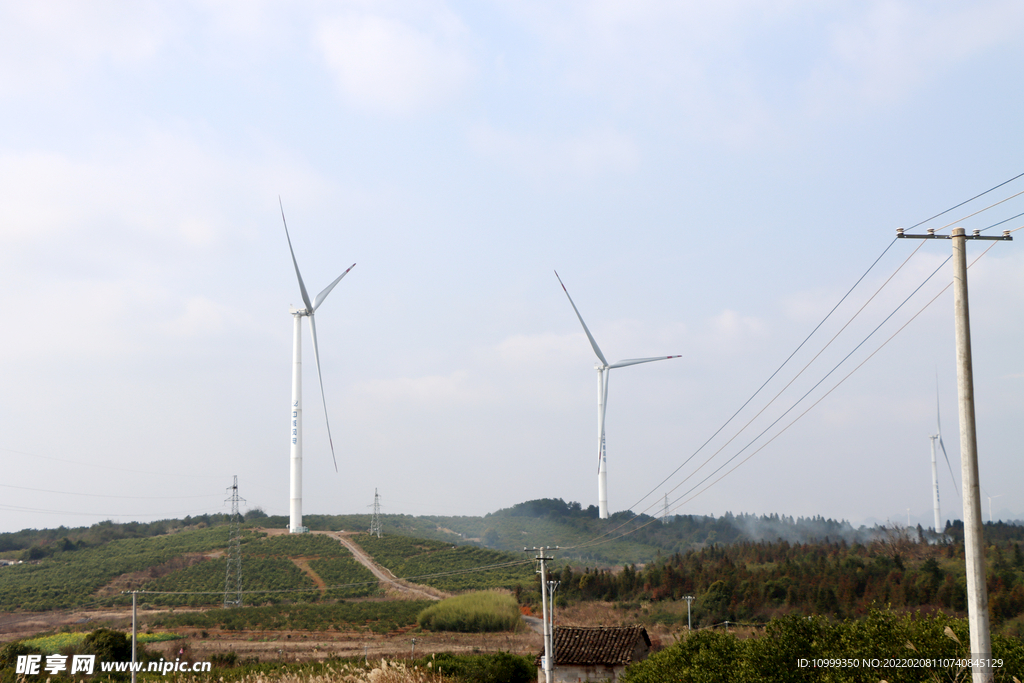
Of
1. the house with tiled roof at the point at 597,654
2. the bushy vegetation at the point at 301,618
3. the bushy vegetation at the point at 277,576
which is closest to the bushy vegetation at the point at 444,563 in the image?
the bushy vegetation at the point at 277,576

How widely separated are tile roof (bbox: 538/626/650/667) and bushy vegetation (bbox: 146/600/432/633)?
2884 cm

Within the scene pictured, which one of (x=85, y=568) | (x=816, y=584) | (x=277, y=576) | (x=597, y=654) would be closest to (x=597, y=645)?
(x=597, y=654)

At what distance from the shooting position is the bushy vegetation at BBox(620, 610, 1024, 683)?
1934cm

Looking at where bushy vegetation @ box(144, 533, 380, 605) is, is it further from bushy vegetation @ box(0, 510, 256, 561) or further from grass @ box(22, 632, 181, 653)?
bushy vegetation @ box(0, 510, 256, 561)

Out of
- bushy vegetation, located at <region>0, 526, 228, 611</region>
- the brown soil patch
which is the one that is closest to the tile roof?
bushy vegetation, located at <region>0, 526, 228, 611</region>

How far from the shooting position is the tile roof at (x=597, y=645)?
4450 centimetres

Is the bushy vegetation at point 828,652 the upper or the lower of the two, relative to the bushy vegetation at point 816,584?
upper

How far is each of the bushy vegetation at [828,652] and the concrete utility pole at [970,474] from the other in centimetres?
185

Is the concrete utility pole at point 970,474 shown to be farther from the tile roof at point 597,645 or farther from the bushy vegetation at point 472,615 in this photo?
the bushy vegetation at point 472,615

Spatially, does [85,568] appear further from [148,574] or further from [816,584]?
[816,584]

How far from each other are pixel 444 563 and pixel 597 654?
7088 centimetres

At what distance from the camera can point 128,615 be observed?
77.4m

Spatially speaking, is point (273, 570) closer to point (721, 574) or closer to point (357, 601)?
point (357, 601)

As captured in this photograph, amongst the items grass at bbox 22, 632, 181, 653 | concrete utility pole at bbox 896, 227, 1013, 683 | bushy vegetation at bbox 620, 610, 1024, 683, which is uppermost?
concrete utility pole at bbox 896, 227, 1013, 683
